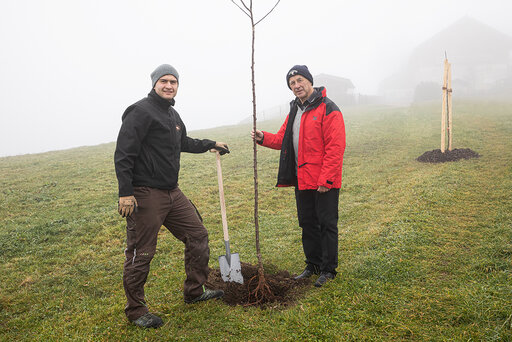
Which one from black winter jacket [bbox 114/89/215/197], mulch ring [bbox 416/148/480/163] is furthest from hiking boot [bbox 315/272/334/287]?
mulch ring [bbox 416/148/480/163]

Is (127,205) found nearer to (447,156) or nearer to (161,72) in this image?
(161,72)

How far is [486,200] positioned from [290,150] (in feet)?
17.4

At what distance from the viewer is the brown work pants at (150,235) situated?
11.9ft

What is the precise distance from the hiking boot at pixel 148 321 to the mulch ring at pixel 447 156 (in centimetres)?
1078

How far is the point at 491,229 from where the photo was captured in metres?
5.60

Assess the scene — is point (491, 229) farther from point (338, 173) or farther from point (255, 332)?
point (255, 332)

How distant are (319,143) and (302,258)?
2.31m

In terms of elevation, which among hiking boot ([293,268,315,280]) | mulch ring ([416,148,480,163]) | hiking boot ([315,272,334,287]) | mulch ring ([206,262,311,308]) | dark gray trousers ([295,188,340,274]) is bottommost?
mulch ring ([206,262,311,308])

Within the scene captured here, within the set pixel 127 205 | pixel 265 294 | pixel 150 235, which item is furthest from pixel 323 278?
pixel 127 205

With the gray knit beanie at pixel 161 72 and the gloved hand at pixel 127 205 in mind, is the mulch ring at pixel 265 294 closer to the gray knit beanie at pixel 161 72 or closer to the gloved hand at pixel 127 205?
the gloved hand at pixel 127 205

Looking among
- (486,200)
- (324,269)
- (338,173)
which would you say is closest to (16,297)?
(324,269)

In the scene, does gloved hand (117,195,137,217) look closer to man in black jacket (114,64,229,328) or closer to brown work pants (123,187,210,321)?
man in black jacket (114,64,229,328)

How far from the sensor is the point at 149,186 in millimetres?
3715

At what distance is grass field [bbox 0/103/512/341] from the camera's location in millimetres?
3568
